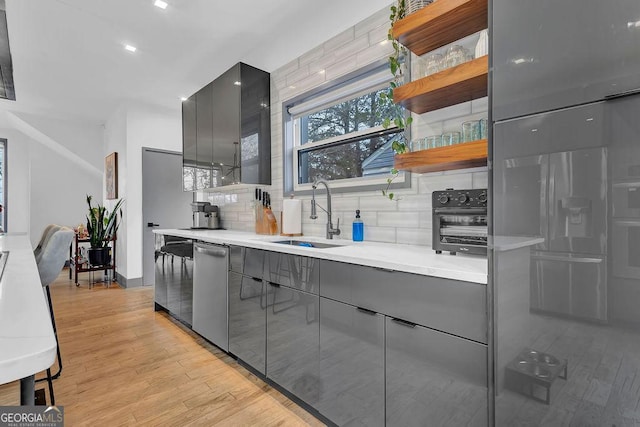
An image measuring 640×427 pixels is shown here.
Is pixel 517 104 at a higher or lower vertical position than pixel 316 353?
higher

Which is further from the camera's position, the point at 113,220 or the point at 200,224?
the point at 113,220

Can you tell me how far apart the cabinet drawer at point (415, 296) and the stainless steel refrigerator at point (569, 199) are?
7 cm

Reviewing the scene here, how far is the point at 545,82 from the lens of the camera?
3.01ft

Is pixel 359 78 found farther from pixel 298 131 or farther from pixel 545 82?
pixel 545 82

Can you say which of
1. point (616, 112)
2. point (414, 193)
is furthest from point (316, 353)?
point (616, 112)

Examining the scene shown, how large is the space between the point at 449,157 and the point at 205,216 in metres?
3.07

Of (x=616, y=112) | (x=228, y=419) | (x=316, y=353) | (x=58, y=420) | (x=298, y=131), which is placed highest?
Result: (x=298, y=131)

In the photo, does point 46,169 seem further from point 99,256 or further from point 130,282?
point 130,282

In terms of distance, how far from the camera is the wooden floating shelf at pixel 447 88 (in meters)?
1.34

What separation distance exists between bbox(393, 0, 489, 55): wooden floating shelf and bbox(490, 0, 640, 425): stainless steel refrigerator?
0.38 metres

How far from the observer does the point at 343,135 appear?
2.45 m

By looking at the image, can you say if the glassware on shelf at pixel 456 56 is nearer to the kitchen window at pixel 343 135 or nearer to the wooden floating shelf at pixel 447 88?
the wooden floating shelf at pixel 447 88

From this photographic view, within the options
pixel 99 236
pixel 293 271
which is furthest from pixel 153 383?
pixel 99 236

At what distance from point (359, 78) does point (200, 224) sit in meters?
2.51
